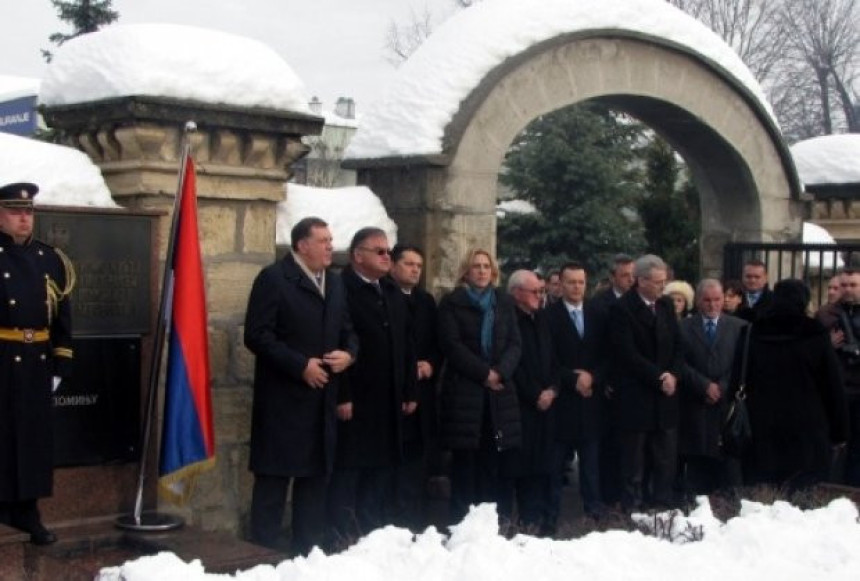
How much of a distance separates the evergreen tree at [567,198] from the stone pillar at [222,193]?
1270cm

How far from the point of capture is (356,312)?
648 centimetres

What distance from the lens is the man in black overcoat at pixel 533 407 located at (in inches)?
279

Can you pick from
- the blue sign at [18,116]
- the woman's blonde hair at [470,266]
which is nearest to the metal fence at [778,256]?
the woman's blonde hair at [470,266]

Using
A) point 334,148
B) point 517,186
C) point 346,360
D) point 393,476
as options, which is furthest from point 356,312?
point 334,148

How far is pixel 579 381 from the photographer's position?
741 cm

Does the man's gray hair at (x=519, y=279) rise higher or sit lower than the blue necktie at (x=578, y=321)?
higher

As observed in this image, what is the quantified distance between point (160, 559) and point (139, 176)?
215 centimetres

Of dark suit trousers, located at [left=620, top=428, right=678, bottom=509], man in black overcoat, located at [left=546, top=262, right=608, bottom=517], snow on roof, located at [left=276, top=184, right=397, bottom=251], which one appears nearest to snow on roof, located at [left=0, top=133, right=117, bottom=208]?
snow on roof, located at [left=276, top=184, right=397, bottom=251]

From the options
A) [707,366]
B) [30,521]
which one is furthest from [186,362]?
[707,366]

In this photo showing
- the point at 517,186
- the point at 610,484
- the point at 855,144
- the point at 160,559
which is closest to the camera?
the point at 160,559

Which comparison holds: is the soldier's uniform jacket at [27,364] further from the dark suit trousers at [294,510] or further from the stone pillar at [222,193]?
the dark suit trousers at [294,510]

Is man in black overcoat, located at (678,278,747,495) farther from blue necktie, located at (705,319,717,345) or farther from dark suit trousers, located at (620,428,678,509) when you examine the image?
dark suit trousers, located at (620,428,678,509)

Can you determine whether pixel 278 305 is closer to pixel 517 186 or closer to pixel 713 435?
pixel 713 435

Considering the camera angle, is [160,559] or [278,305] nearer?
[160,559]
